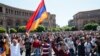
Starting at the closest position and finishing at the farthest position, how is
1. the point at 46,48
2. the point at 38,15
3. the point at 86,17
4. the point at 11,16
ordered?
the point at 46,48 < the point at 38,15 < the point at 11,16 < the point at 86,17

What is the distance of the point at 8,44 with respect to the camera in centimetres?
1200

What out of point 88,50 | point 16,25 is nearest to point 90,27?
point 16,25

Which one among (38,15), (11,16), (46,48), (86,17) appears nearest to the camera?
(46,48)

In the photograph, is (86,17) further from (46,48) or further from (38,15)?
(46,48)

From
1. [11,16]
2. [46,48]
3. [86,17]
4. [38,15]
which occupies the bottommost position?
[46,48]

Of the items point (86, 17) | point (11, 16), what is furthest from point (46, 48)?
point (86, 17)

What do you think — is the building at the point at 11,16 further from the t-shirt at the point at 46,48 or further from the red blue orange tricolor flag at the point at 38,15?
the t-shirt at the point at 46,48

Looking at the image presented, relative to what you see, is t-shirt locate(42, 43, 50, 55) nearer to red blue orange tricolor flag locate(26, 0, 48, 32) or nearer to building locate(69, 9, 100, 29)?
red blue orange tricolor flag locate(26, 0, 48, 32)

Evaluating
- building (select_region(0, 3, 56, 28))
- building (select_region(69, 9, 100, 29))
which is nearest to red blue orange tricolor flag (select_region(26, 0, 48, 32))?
building (select_region(0, 3, 56, 28))

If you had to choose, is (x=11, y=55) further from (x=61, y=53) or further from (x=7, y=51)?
(x=61, y=53)

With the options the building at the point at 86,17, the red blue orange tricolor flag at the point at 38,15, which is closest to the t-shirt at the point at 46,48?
the red blue orange tricolor flag at the point at 38,15

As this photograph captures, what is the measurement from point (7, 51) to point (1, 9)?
3517 inches

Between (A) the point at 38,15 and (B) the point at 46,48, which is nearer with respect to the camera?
(B) the point at 46,48

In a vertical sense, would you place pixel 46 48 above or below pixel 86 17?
below
